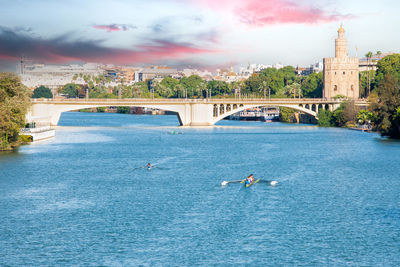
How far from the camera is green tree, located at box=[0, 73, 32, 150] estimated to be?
76.5 m

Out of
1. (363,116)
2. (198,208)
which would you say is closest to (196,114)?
(363,116)

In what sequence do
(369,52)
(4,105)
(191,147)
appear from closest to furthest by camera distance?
(4,105), (191,147), (369,52)

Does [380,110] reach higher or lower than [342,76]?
lower

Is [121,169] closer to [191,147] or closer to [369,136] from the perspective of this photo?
[191,147]

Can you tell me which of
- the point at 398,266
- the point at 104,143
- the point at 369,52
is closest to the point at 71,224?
the point at 398,266

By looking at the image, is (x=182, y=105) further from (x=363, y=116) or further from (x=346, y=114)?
(x=363, y=116)

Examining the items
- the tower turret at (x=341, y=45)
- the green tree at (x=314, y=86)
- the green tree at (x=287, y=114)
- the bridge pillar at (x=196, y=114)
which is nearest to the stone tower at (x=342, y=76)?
the tower turret at (x=341, y=45)

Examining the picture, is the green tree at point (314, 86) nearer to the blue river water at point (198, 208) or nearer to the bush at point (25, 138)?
the blue river water at point (198, 208)

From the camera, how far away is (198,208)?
143ft

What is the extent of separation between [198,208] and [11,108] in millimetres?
43783

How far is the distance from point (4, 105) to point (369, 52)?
123 m

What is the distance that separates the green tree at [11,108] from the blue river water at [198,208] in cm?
359

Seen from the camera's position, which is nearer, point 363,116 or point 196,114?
point 363,116

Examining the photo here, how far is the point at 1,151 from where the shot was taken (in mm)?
78500
